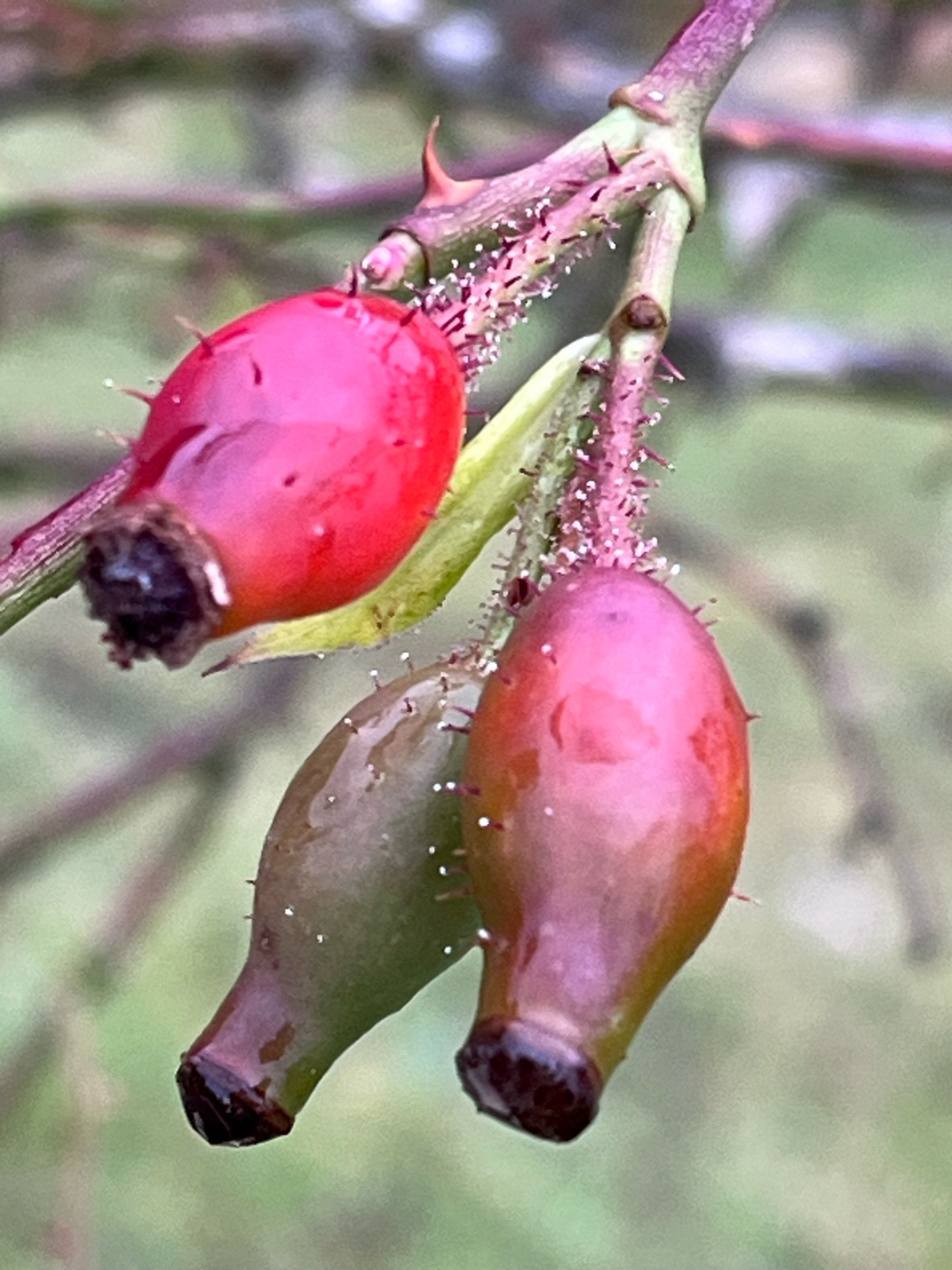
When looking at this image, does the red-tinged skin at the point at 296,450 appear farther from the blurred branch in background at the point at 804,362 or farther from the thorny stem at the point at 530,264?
the blurred branch in background at the point at 804,362

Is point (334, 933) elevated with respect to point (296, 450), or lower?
lower

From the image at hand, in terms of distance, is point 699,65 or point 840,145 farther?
point 840,145

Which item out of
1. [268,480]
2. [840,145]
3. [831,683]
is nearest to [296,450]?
[268,480]

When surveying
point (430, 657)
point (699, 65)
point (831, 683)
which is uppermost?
point (699, 65)

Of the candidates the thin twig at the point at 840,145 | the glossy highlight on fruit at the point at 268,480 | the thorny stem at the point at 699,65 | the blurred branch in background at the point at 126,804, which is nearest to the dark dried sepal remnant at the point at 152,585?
the glossy highlight on fruit at the point at 268,480

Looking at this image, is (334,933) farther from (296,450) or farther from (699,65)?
(699,65)

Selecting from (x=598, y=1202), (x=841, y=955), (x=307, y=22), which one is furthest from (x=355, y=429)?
(x=841, y=955)

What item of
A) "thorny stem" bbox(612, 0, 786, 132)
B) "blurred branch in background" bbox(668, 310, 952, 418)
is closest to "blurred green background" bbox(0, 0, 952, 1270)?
"blurred branch in background" bbox(668, 310, 952, 418)
